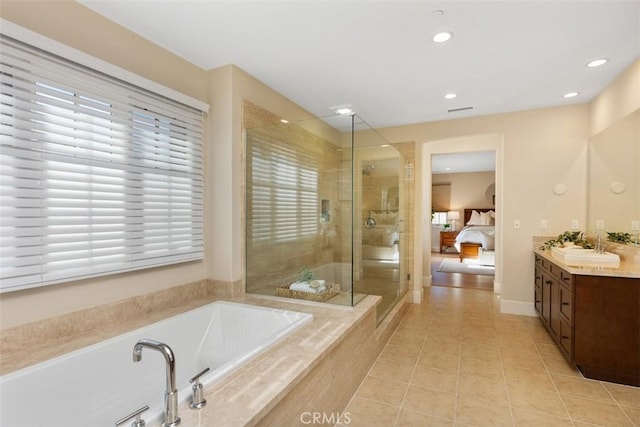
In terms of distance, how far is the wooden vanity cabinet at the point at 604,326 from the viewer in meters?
2.23

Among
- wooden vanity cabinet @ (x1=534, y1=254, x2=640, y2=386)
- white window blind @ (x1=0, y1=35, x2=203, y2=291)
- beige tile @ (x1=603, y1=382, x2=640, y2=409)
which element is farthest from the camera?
wooden vanity cabinet @ (x1=534, y1=254, x2=640, y2=386)

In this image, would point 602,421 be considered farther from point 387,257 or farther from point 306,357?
point 387,257

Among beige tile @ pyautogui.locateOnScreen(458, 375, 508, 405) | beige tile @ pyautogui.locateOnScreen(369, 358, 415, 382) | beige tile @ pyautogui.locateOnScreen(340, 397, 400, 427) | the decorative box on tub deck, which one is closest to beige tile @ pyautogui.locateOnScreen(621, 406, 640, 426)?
beige tile @ pyautogui.locateOnScreen(458, 375, 508, 405)

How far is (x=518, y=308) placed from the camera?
12.6 feet

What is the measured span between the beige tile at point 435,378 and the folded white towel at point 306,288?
1.05 metres

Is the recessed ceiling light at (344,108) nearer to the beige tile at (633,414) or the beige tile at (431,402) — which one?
the beige tile at (431,402)

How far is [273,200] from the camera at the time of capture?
322cm

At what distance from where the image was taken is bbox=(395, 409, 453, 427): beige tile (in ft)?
6.17

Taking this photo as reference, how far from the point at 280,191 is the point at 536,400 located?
2.79 meters

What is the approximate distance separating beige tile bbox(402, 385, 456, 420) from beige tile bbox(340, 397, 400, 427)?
14 centimetres

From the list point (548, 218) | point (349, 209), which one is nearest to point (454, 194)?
point (548, 218)

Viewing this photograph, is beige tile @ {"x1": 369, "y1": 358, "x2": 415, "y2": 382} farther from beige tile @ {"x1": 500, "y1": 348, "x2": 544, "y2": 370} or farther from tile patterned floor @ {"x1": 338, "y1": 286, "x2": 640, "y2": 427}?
beige tile @ {"x1": 500, "y1": 348, "x2": 544, "y2": 370}

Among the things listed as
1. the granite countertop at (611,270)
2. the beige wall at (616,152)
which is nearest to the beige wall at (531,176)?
the beige wall at (616,152)

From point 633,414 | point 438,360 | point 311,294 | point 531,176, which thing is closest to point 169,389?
point 311,294
